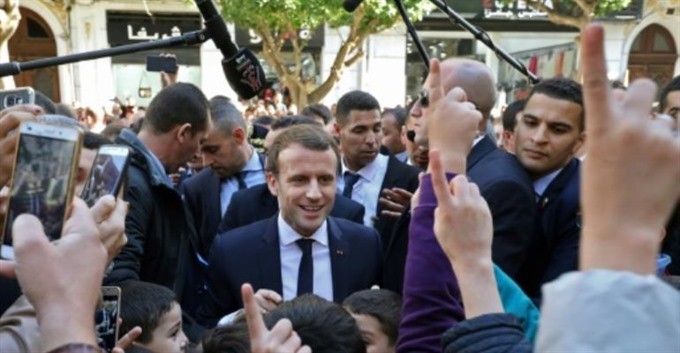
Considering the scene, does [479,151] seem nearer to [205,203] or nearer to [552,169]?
[552,169]

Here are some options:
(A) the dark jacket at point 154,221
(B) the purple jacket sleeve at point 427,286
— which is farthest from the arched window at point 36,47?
(B) the purple jacket sleeve at point 427,286

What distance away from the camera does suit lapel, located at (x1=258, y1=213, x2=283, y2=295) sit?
2.36m

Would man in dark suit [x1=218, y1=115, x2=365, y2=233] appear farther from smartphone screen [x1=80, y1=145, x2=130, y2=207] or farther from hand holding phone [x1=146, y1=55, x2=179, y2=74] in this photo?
smartphone screen [x1=80, y1=145, x2=130, y2=207]

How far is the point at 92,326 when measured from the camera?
40.7 inches

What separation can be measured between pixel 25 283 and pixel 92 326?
13cm

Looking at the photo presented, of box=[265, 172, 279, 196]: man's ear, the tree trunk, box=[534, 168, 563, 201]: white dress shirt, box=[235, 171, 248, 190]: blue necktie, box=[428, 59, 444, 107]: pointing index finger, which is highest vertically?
the tree trunk

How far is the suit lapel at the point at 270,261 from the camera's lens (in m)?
2.36

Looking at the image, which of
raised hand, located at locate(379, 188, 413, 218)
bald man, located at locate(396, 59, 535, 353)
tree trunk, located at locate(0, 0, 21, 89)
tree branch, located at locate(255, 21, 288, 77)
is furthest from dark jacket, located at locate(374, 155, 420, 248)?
tree branch, located at locate(255, 21, 288, 77)

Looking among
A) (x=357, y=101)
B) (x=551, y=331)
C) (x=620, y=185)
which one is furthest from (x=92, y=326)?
(x=357, y=101)

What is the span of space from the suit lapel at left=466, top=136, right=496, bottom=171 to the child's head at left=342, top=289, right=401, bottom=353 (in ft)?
2.46

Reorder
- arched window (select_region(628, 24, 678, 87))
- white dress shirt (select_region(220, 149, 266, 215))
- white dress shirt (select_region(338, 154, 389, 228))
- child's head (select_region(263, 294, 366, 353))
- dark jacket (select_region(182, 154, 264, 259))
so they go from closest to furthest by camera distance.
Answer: child's head (select_region(263, 294, 366, 353))
dark jacket (select_region(182, 154, 264, 259))
white dress shirt (select_region(220, 149, 266, 215))
white dress shirt (select_region(338, 154, 389, 228))
arched window (select_region(628, 24, 678, 87))

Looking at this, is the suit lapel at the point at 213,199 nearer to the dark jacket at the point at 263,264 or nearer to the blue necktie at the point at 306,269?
the dark jacket at the point at 263,264

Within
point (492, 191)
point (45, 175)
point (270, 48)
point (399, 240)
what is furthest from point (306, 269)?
point (270, 48)

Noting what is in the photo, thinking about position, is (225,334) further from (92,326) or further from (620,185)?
(620,185)
